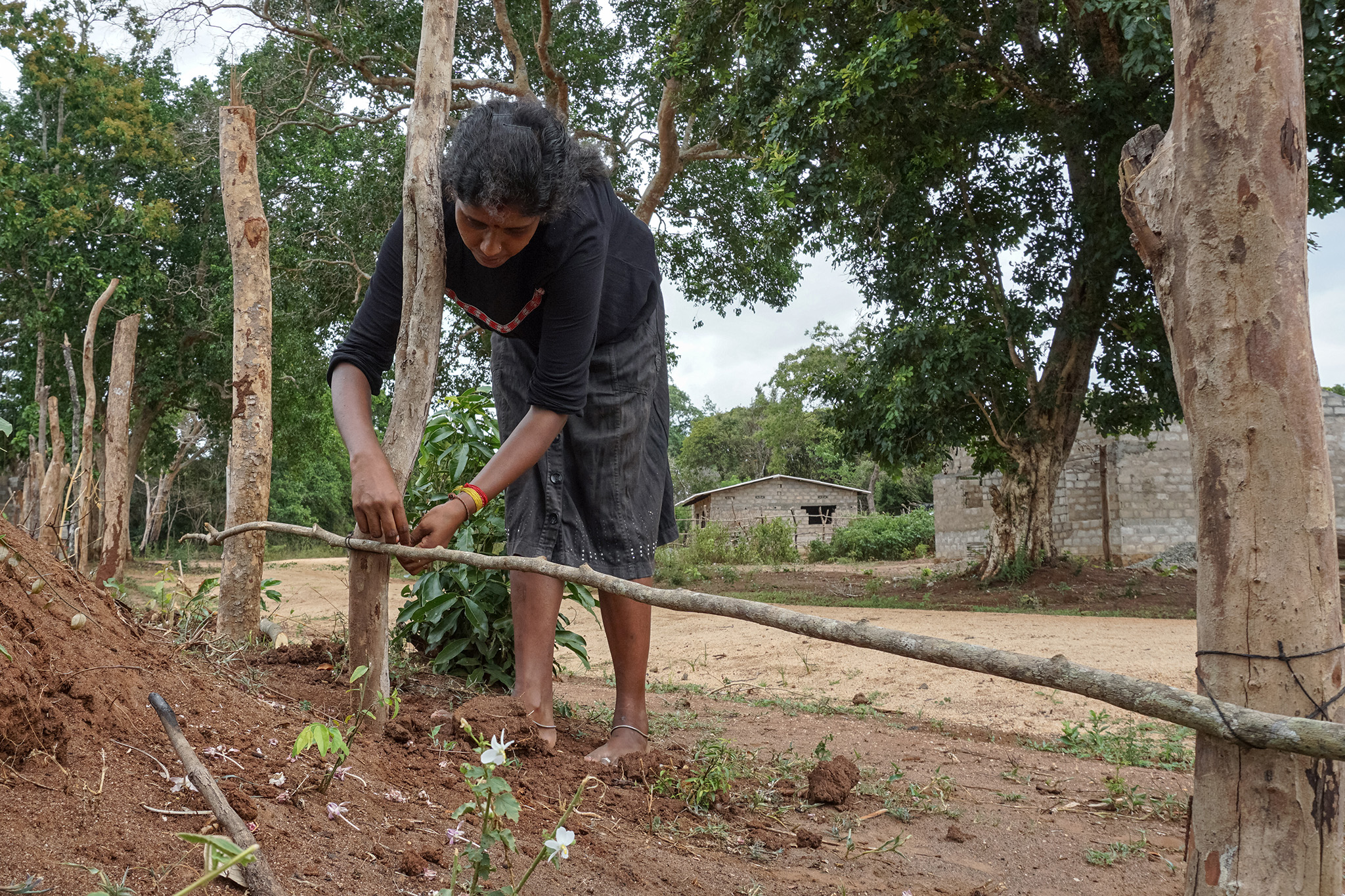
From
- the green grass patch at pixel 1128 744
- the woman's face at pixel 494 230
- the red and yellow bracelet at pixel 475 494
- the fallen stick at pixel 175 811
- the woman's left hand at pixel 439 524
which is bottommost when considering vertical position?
the green grass patch at pixel 1128 744

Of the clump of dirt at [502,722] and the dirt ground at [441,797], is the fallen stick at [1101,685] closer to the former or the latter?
the dirt ground at [441,797]

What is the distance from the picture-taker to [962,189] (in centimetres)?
1036

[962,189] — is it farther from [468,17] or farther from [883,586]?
[468,17]

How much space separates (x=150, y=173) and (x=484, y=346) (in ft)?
30.2

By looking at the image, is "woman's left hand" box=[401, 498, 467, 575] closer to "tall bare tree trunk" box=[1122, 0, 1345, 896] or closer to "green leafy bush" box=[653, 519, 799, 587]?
"tall bare tree trunk" box=[1122, 0, 1345, 896]

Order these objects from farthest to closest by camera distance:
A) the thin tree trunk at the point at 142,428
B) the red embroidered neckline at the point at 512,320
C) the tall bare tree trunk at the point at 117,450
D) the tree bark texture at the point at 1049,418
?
1. the thin tree trunk at the point at 142,428
2. the tree bark texture at the point at 1049,418
3. the tall bare tree trunk at the point at 117,450
4. the red embroidered neckline at the point at 512,320

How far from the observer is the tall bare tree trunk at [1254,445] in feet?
4.86

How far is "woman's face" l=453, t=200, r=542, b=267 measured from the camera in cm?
215

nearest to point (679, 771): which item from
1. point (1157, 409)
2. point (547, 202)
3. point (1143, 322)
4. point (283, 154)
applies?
point (547, 202)

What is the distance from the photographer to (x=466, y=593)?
3523 millimetres

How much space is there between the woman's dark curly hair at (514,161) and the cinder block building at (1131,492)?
1307 centimetres

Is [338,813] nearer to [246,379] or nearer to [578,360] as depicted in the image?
[578,360]

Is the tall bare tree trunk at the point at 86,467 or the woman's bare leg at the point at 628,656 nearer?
the woman's bare leg at the point at 628,656

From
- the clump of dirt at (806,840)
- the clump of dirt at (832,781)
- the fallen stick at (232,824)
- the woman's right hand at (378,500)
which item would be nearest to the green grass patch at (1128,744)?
the clump of dirt at (832,781)
